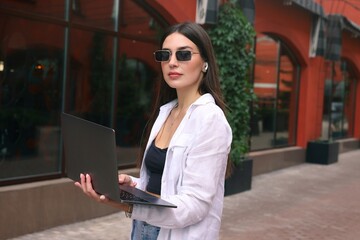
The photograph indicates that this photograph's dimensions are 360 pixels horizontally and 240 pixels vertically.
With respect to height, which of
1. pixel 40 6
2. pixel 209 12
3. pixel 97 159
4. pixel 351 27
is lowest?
pixel 97 159

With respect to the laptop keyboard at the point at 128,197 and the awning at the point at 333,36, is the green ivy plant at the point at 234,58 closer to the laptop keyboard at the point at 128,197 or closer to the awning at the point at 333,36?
the awning at the point at 333,36

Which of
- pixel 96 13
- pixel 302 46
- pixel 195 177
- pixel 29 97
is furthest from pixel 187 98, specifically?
pixel 302 46

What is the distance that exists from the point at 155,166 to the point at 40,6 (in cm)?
429

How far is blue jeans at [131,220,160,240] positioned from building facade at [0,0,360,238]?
341 cm

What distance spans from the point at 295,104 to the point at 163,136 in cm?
1031

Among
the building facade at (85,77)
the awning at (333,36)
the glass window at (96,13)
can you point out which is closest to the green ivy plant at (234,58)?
the building facade at (85,77)

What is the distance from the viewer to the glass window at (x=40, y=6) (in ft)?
17.3

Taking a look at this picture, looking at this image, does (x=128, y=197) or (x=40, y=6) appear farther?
(x=40, y=6)

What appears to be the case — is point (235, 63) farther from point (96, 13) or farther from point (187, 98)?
point (187, 98)

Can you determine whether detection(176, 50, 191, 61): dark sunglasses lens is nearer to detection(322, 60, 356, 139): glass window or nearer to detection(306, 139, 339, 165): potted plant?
detection(306, 139, 339, 165): potted plant

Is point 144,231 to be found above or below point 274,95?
below

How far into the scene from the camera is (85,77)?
6379mm

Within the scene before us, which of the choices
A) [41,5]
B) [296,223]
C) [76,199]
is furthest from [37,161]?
[296,223]

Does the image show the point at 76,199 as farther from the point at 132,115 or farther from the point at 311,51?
the point at 311,51
